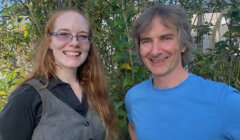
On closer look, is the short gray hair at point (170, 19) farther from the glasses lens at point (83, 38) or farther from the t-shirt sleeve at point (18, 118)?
the t-shirt sleeve at point (18, 118)

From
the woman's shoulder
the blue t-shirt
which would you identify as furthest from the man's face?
the woman's shoulder

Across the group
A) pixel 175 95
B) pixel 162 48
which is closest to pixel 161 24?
pixel 162 48

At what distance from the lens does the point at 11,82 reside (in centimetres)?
274

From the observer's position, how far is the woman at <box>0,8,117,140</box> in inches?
50.3

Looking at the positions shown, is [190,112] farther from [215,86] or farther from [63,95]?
[63,95]

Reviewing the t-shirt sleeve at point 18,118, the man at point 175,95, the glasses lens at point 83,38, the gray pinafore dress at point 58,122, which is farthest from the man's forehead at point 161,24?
the t-shirt sleeve at point 18,118

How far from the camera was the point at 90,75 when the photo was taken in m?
1.86

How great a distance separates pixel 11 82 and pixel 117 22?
1.72 m

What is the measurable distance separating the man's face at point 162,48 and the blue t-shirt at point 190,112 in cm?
13

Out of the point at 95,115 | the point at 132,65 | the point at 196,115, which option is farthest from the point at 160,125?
the point at 132,65

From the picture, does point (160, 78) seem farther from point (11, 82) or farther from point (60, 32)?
point (11, 82)

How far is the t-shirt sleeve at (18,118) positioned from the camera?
1.25 metres

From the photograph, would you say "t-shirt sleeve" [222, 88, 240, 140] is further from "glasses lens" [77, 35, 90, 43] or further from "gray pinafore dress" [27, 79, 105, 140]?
"glasses lens" [77, 35, 90, 43]

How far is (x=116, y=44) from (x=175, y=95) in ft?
2.64
